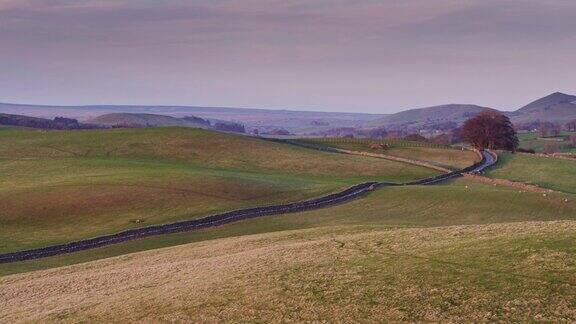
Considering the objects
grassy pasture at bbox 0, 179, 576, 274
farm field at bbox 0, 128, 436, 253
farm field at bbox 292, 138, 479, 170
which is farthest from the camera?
farm field at bbox 292, 138, 479, 170

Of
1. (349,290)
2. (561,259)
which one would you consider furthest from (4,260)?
(561,259)

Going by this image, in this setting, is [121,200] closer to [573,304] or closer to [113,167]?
[113,167]

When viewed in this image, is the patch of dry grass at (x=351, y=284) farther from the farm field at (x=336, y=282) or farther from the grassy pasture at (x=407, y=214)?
the grassy pasture at (x=407, y=214)

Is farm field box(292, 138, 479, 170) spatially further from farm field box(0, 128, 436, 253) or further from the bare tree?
the bare tree

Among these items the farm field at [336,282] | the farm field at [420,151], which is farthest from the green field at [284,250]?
the farm field at [420,151]

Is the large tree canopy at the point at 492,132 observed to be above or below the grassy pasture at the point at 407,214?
above

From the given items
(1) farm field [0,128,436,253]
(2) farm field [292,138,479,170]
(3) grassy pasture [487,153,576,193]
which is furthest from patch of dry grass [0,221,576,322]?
(2) farm field [292,138,479,170]
